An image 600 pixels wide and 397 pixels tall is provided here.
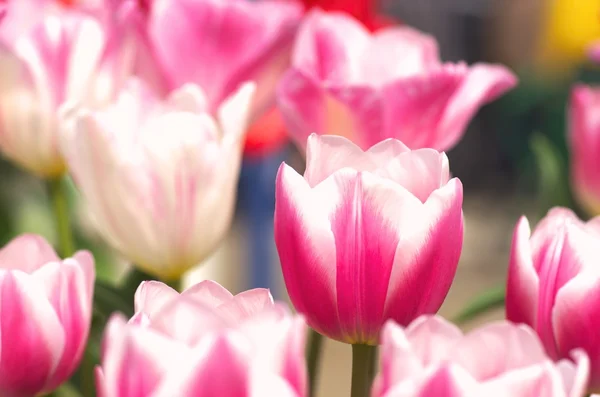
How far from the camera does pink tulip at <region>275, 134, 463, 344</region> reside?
213mm

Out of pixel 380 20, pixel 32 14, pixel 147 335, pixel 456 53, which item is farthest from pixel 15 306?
pixel 456 53

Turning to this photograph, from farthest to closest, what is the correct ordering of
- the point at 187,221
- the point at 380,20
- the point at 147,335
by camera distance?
1. the point at 380,20
2. the point at 187,221
3. the point at 147,335

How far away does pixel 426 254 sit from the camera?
0.71ft

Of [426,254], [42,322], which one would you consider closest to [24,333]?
[42,322]

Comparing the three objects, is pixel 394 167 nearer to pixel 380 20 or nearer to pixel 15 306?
pixel 15 306

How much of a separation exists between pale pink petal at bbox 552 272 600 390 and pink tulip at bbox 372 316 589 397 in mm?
38

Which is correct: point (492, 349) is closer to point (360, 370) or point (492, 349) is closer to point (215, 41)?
point (360, 370)

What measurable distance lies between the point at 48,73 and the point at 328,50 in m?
0.11

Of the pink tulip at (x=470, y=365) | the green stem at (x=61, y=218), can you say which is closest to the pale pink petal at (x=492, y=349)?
the pink tulip at (x=470, y=365)

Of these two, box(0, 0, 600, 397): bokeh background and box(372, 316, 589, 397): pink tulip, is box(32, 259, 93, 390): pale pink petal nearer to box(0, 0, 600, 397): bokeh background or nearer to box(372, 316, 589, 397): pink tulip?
box(372, 316, 589, 397): pink tulip

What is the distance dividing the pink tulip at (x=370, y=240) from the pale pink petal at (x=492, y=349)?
0.04 m

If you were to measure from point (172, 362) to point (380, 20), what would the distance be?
1.44ft

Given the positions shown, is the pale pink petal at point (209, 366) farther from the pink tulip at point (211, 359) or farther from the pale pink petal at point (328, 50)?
the pale pink petal at point (328, 50)

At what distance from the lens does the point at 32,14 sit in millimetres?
352
